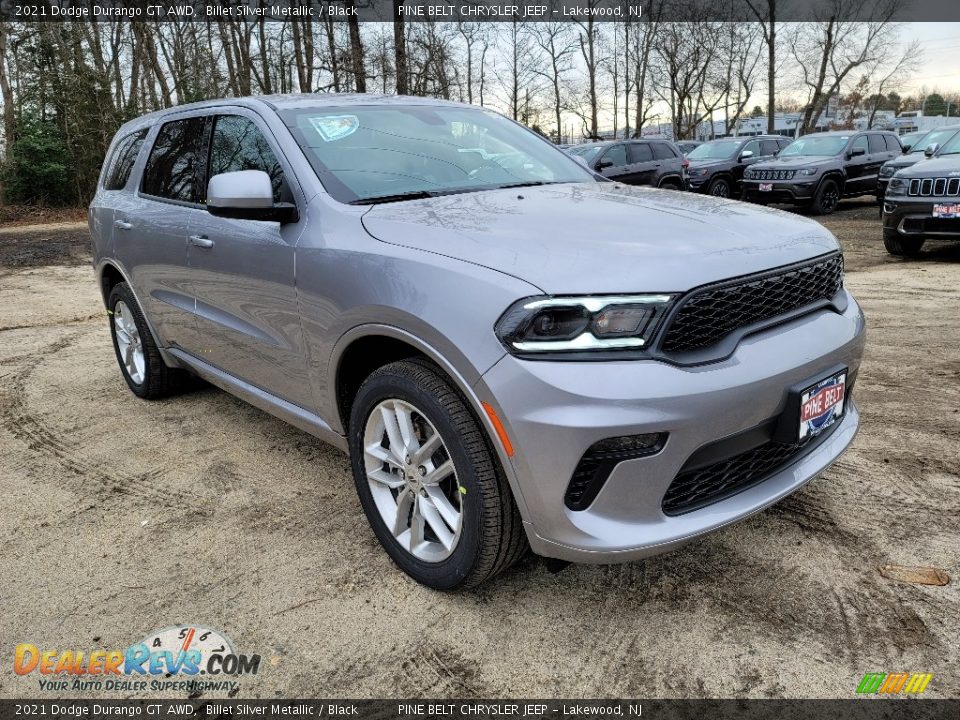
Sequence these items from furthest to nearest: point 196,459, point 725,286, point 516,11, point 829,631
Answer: point 516,11
point 196,459
point 829,631
point 725,286

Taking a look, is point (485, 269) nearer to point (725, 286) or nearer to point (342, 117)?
point (725, 286)

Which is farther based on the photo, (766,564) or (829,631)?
(766,564)

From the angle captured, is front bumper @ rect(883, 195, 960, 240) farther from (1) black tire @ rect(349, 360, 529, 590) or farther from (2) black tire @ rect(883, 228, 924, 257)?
(1) black tire @ rect(349, 360, 529, 590)

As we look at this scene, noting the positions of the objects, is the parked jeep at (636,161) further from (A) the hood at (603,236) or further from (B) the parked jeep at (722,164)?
(A) the hood at (603,236)

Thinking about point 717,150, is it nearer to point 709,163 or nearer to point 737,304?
point 709,163

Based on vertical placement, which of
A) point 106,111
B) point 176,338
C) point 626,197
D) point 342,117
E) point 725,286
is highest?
point 106,111

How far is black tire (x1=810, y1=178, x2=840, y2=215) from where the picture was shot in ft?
48.4

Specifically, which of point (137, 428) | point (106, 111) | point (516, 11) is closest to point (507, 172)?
point (137, 428)

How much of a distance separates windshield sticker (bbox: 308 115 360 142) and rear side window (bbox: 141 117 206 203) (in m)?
0.84

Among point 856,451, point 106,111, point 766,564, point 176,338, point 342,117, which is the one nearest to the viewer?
point 766,564

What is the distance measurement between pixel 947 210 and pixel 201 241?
8157mm

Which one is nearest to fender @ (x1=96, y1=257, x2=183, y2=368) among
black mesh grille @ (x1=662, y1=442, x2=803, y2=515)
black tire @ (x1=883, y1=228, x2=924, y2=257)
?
black mesh grille @ (x1=662, y1=442, x2=803, y2=515)

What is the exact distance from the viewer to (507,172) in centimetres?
331

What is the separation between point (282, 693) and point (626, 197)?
6.96 feet
